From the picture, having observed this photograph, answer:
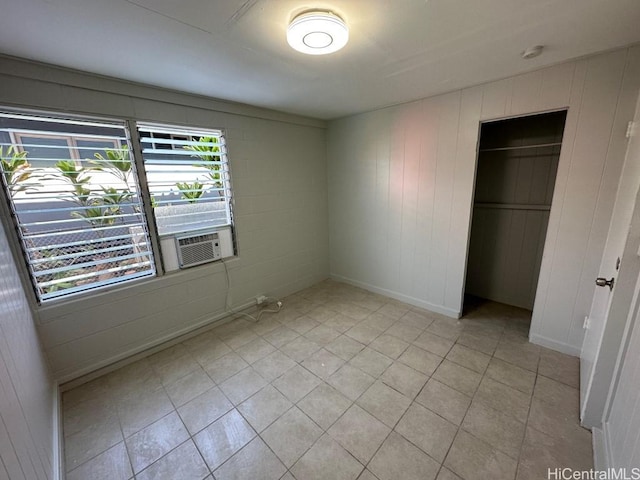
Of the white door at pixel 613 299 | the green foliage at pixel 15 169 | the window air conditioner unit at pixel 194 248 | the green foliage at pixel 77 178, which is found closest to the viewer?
the white door at pixel 613 299

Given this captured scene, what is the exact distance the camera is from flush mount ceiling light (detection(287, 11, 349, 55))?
3.88 feet

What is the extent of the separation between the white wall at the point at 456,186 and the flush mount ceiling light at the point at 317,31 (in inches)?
63.7

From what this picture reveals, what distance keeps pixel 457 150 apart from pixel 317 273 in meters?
2.36

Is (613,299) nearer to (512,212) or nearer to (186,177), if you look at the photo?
(512,212)

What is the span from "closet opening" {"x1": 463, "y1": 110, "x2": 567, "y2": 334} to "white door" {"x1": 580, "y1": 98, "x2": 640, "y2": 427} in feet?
2.99

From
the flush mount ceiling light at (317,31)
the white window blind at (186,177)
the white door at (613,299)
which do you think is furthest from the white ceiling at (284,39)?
the white door at (613,299)

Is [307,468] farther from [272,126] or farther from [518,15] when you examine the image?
[272,126]

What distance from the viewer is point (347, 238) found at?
11.9ft

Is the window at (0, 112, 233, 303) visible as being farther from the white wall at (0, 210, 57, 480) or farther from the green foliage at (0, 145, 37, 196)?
the white wall at (0, 210, 57, 480)

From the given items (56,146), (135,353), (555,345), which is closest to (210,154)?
(56,146)

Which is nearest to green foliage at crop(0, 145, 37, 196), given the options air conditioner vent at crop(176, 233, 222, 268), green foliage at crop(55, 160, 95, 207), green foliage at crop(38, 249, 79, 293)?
green foliage at crop(55, 160, 95, 207)

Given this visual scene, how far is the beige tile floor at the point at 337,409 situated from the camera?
1372mm

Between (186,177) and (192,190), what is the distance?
129mm

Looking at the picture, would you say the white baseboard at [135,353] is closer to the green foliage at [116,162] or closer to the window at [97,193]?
the window at [97,193]
